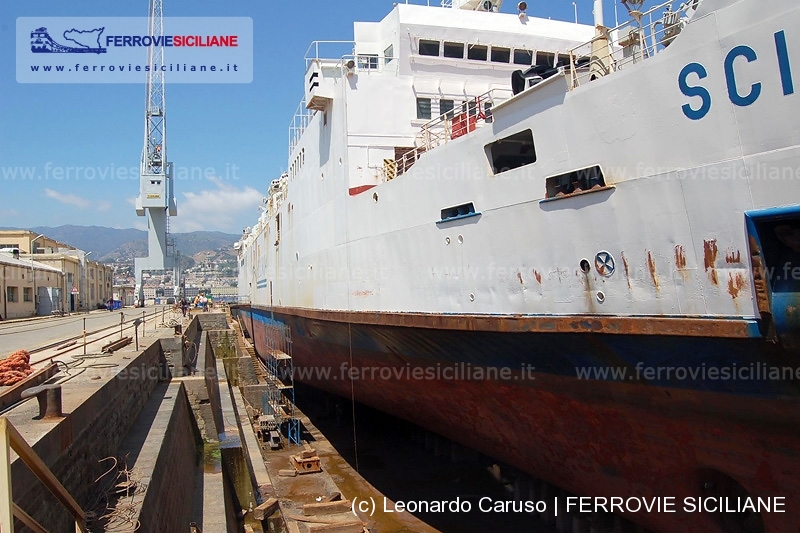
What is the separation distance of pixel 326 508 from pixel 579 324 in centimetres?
624

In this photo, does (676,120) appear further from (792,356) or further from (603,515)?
(603,515)

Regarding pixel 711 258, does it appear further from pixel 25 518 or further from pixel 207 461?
pixel 207 461

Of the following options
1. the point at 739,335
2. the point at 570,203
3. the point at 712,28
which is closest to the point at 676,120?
the point at 712,28

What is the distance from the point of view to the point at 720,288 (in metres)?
4.80

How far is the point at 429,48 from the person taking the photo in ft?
36.7

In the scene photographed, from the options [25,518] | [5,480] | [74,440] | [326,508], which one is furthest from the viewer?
[326,508]

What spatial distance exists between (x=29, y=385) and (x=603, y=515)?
7.37 metres

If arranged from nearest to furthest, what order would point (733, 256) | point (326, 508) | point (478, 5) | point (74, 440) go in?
point (733, 256) < point (74, 440) < point (326, 508) < point (478, 5)

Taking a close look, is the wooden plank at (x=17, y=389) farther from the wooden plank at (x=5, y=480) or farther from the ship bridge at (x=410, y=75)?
the ship bridge at (x=410, y=75)

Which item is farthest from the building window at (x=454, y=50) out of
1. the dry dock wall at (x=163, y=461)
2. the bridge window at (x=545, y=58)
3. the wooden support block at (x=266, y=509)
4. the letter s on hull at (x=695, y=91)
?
the wooden support block at (x=266, y=509)

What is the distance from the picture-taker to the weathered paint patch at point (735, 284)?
4.67 metres

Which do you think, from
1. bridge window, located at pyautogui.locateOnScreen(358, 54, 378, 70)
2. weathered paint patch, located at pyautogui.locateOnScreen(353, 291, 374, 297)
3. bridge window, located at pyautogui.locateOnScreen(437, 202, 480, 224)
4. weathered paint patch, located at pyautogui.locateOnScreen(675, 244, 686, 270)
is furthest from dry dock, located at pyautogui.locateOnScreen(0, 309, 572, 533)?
bridge window, located at pyautogui.locateOnScreen(358, 54, 378, 70)

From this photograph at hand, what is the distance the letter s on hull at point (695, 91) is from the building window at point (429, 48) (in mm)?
6882

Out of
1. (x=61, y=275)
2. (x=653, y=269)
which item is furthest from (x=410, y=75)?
(x=61, y=275)
